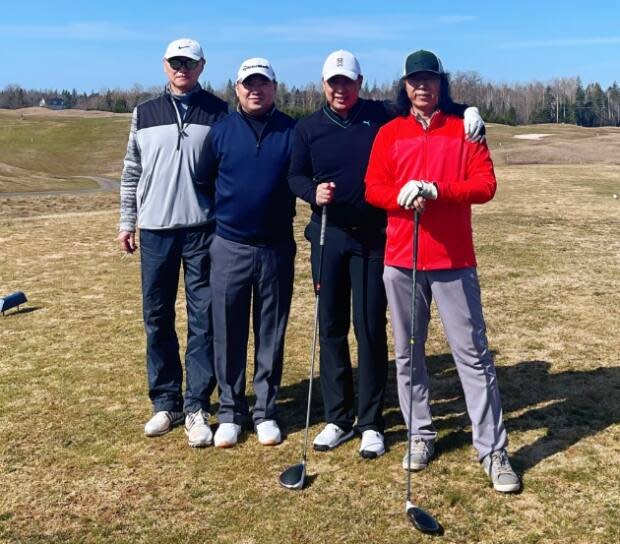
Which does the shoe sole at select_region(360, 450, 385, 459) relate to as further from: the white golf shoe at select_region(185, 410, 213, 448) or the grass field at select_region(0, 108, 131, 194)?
the grass field at select_region(0, 108, 131, 194)

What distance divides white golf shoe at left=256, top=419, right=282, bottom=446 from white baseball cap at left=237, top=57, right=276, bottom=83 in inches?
102

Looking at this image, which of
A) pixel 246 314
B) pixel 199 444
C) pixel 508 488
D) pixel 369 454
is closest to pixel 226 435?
A: pixel 199 444

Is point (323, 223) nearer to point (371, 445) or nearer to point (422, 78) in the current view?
point (422, 78)

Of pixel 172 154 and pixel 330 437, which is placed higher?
pixel 172 154

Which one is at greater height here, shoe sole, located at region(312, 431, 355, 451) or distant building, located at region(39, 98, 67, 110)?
distant building, located at region(39, 98, 67, 110)

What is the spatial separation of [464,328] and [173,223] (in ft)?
7.60

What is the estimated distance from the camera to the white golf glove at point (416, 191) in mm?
4250

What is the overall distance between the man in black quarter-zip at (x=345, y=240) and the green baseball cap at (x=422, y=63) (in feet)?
1.05

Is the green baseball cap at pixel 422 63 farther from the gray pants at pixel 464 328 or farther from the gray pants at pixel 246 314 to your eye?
the gray pants at pixel 246 314

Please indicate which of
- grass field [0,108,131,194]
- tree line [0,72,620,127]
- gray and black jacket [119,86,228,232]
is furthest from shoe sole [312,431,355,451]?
tree line [0,72,620,127]

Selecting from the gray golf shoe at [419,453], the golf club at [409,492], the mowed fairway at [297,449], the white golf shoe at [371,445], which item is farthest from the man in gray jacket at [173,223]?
the golf club at [409,492]

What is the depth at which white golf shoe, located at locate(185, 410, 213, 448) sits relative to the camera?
17.5 feet

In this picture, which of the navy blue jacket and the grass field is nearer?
the navy blue jacket

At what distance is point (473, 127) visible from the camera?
14.3ft
